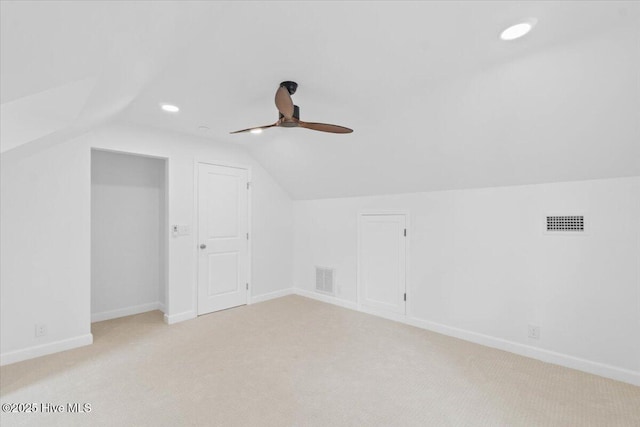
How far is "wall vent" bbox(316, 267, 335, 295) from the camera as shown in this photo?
4.79 metres

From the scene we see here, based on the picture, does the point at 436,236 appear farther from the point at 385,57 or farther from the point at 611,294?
the point at 385,57

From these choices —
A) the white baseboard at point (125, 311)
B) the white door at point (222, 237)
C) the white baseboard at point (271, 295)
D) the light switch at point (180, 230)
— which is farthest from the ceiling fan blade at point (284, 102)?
the white baseboard at point (125, 311)

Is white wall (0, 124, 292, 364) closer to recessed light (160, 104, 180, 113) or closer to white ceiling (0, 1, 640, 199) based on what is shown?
white ceiling (0, 1, 640, 199)

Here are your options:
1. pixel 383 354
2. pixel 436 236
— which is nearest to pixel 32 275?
pixel 383 354

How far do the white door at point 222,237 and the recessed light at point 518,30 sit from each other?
3.62 metres

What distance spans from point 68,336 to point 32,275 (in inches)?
27.7

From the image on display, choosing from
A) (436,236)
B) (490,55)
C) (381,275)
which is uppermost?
Answer: (490,55)

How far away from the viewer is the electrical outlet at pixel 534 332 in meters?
2.91

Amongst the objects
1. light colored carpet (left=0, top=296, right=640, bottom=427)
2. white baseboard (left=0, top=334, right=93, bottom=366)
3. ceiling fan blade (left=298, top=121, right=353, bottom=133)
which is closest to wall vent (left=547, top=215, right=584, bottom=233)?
light colored carpet (left=0, top=296, right=640, bottom=427)

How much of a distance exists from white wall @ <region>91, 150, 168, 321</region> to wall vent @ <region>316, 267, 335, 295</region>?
89.2 inches

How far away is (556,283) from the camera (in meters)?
2.83

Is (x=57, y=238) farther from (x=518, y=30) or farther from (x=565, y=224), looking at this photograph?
(x=565, y=224)

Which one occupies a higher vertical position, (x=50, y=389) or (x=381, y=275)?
(x=381, y=275)

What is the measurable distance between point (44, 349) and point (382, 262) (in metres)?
3.73
